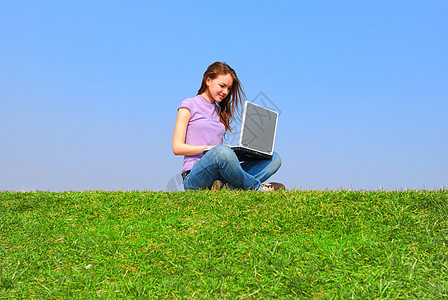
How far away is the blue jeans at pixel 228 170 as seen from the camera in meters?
6.85

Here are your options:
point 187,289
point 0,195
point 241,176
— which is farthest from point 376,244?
point 0,195

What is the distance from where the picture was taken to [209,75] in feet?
25.8

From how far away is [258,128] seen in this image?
7.74 meters

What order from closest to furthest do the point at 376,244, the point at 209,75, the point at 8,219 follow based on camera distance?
the point at 376,244, the point at 8,219, the point at 209,75

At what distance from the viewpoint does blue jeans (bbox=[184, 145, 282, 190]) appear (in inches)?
270

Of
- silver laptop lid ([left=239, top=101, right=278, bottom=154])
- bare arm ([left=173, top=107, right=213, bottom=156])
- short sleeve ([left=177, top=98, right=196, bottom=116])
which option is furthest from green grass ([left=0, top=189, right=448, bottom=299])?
short sleeve ([left=177, top=98, right=196, bottom=116])

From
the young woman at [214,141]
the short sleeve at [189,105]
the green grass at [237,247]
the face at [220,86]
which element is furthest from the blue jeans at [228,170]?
the face at [220,86]

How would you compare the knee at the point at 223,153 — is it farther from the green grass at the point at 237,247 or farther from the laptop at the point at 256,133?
the green grass at the point at 237,247

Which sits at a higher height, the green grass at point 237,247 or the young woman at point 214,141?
the young woman at point 214,141

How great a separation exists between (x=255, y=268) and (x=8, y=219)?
481 cm

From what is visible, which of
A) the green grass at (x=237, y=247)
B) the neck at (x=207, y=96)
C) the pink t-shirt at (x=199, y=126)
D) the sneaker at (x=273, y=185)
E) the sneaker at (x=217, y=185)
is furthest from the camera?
the neck at (x=207, y=96)

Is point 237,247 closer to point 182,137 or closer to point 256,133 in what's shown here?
point 182,137

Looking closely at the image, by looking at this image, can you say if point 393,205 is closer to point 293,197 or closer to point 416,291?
point 293,197

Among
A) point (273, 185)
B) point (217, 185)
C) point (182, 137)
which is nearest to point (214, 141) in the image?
point (182, 137)
